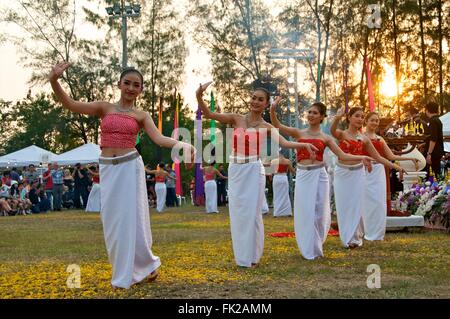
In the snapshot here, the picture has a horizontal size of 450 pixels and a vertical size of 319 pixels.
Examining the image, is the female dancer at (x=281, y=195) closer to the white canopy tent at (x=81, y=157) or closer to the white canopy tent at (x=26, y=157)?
the white canopy tent at (x=81, y=157)

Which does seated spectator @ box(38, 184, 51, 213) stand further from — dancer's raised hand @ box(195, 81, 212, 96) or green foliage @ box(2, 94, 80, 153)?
dancer's raised hand @ box(195, 81, 212, 96)

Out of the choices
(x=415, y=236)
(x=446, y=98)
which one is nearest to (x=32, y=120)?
(x=446, y=98)

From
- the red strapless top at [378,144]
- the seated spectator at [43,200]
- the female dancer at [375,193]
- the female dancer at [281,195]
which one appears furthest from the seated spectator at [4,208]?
the red strapless top at [378,144]

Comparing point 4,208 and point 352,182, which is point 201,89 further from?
point 4,208

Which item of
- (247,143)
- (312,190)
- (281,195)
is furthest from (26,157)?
(247,143)

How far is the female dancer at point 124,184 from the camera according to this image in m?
6.87

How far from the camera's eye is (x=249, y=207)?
8.56 meters

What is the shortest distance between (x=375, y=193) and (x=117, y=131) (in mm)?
6373

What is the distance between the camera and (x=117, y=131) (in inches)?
275

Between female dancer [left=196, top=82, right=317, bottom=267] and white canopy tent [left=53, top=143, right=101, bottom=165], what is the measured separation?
25608mm

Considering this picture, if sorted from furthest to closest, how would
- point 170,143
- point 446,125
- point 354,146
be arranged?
point 446,125
point 354,146
point 170,143

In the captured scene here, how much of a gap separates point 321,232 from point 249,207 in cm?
160

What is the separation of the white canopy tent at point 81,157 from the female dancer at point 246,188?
25608 mm
